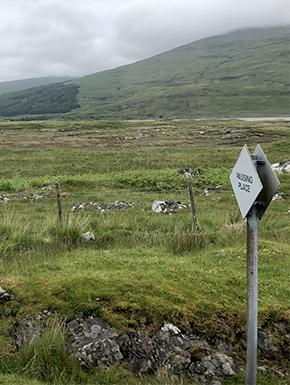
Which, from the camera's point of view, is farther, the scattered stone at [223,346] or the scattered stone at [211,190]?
the scattered stone at [211,190]

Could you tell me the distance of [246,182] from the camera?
4.69 metres

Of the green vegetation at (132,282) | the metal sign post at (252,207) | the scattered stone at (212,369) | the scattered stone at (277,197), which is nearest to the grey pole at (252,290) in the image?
the metal sign post at (252,207)

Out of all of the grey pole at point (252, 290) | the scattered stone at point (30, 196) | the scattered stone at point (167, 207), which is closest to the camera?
the grey pole at point (252, 290)

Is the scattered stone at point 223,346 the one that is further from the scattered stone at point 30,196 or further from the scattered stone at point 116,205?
the scattered stone at point 30,196

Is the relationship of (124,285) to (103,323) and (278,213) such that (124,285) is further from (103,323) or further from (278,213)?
(278,213)

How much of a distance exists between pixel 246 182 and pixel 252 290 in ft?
5.23

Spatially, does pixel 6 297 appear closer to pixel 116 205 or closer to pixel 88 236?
pixel 88 236

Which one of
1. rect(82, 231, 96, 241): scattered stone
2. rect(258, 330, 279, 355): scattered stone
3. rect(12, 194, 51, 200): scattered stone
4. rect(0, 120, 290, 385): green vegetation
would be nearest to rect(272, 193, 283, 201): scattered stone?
rect(0, 120, 290, 385): green vegetation

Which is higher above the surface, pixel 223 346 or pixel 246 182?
pixel 246 182

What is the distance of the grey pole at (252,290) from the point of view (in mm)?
4746

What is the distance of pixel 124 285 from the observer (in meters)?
7.22

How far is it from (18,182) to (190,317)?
24.4 m

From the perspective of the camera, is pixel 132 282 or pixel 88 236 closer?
pixel 132 282

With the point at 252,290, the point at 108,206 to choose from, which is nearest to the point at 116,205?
the point at 108,206
